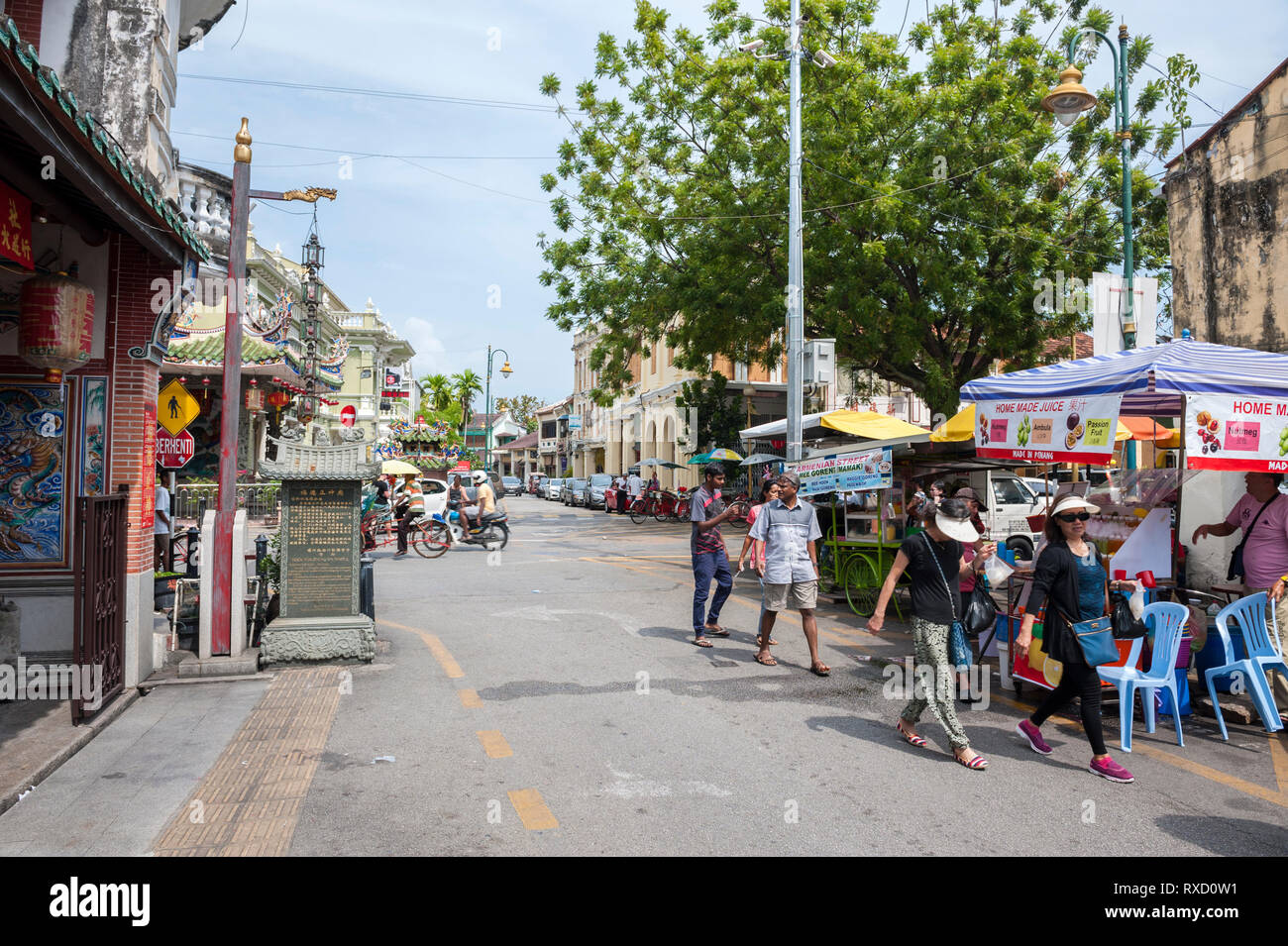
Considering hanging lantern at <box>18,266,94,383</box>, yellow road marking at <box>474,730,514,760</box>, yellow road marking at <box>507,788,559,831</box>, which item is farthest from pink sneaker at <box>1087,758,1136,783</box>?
hanging lantern at <box>18,266,94,383</box>

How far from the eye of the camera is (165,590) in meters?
9.99

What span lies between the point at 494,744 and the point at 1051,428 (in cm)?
562

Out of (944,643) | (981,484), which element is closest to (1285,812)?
(944,643)

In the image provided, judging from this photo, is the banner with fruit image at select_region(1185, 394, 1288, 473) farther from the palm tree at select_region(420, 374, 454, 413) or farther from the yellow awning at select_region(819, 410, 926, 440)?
the palm tree at select_region(420, 374, 454, 413)

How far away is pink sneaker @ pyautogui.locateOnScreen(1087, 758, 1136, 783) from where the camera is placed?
202 inches

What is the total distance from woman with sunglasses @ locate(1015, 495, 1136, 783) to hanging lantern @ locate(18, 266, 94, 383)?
274 inches

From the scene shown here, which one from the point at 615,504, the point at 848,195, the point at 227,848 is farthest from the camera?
the point at 615,504

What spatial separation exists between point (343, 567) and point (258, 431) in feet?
76.6

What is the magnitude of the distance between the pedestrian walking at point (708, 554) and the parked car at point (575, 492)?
32.6 meters

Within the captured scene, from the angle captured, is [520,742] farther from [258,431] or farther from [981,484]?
[258,431]

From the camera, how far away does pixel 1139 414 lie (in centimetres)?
847

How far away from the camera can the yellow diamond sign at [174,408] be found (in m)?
11.8

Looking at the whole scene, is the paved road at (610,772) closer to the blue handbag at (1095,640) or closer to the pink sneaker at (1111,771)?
the pink sneaker at (1111,771)

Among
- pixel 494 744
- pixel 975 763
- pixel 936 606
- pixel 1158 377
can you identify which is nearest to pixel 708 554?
pixel 936 606
